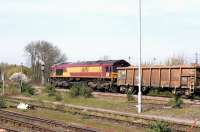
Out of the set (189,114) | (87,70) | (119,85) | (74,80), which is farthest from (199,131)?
(74,80)

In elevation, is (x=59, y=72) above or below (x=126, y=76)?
above

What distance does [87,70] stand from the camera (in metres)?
49.0

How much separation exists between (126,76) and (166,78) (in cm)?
619

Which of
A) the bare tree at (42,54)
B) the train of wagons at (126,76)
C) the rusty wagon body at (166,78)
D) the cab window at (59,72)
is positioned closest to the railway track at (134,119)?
the rusty wagon body at (166,78)

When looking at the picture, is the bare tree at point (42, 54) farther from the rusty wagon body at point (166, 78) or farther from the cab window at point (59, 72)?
the rusty wagon body at point (166, 78)

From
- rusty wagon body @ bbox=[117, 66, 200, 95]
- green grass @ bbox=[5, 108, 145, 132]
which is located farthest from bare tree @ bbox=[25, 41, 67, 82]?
green grass @ bbox=[5, 108, 145, 132]

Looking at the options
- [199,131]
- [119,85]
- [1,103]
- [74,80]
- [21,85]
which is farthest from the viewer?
[74,80]

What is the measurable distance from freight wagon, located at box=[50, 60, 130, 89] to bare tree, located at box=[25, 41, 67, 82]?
1881 inches

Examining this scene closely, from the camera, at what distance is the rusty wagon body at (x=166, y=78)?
33.6 metres

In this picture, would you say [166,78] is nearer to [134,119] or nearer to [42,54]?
[134,119]

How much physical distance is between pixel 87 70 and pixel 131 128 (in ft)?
98.1

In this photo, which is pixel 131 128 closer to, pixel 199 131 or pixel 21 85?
pixel 199 131

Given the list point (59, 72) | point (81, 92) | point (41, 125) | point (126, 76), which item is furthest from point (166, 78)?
point (59, 72)

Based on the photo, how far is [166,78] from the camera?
3650 centimetres
